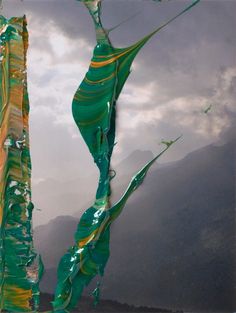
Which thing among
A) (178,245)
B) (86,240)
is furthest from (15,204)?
(178,245)

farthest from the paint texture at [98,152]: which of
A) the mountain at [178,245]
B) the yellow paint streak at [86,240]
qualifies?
the mountain at [178,245]

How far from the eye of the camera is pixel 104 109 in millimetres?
2527

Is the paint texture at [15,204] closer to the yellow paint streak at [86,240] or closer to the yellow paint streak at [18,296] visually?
the yellow paint streak at [18,296]

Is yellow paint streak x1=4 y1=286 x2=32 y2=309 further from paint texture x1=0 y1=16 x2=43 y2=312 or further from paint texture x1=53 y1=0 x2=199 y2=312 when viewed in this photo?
paint texture x1=53 y1=0 x2=199 y2=312

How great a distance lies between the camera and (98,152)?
8.31ft

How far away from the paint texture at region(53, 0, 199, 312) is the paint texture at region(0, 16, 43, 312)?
7.1 inches

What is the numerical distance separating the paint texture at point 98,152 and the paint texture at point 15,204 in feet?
0.59

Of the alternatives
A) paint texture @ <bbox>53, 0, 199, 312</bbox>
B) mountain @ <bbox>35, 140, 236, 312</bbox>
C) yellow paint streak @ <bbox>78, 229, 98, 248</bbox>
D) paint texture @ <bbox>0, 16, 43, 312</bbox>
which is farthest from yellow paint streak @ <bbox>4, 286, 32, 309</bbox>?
mountain @ <bbox>35, 140, 236, 312</bbox>

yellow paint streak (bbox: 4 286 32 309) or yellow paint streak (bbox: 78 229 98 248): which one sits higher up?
yellow paint streak (bbox: 78 229 98 248)

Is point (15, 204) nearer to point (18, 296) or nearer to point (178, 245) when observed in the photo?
point (18, 296)

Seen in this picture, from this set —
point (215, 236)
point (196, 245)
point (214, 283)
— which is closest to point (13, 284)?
point (214, 283)

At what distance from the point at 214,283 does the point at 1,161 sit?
13.9 m

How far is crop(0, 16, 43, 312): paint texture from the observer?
2570mm

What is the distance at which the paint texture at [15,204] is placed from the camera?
2570 millimetres
